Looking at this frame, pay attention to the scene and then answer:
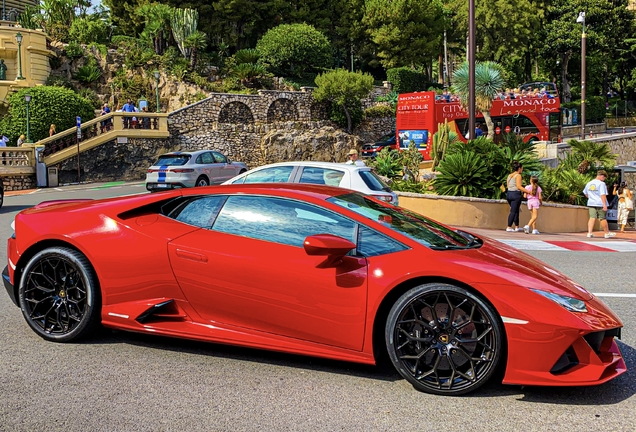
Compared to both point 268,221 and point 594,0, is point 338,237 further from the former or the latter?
point 594,0

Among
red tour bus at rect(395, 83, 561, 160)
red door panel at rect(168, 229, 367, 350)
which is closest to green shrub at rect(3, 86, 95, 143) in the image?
red tour bus at rect(395, 83, 561, 160)

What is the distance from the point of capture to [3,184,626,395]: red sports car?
418cm

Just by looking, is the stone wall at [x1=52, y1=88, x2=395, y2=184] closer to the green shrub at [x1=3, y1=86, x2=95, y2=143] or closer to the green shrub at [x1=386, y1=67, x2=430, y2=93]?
the green shrub at [x1=3, y1=86, x2=95, y2=143]

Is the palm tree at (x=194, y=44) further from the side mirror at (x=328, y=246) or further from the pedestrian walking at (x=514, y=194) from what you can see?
the side mirror at (x=328, y=246)

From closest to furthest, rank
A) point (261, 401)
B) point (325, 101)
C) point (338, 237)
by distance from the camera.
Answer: point (261, 401), point (338, 237), point (325, 101)

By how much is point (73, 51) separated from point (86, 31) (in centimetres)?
282

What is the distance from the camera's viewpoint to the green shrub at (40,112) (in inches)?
1344

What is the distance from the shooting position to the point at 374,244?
4.60 m

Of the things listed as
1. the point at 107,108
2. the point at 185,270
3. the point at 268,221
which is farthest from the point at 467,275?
the point at 107,108

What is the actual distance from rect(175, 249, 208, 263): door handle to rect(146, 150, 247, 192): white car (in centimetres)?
1729

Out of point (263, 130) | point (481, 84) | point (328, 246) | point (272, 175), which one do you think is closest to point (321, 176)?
point (272, 175)

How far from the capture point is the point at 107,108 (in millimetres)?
37969

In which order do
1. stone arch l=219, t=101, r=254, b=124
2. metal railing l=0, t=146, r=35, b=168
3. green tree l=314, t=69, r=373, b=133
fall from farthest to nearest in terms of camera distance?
green tree l=314, t=69, r=373, b=133 → stone arch l=219, t=101, r=254, b=124 → metal railing l=0, t=146, r=35, b=168

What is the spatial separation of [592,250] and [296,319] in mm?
9527
